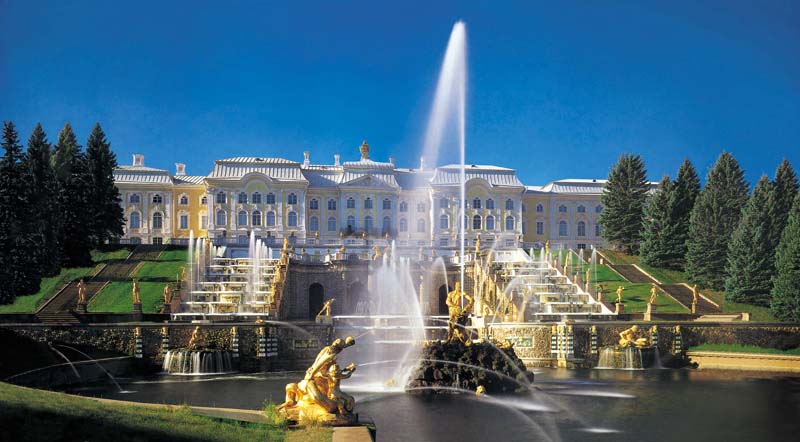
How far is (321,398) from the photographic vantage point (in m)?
14.5

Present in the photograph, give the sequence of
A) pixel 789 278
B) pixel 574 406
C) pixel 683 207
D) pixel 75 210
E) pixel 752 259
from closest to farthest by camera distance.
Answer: pixel 574 406 < pixel 789 278 < pixel 752 259 < pixel 75 210 < pixel 683 207

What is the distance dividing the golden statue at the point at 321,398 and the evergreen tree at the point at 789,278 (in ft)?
111

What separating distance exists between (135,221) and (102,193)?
19.7 meters

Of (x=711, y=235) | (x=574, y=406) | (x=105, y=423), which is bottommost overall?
(x=574, y=406)

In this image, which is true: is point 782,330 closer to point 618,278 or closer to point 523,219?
point 618,278

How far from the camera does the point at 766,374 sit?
3138 centimetres

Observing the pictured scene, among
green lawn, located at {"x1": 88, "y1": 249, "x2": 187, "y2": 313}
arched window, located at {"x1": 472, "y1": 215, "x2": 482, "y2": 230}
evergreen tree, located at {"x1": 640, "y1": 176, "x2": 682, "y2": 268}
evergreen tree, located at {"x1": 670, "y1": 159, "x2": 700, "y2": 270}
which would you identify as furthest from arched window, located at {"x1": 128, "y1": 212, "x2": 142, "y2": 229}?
evergreen tree, located at {"x1": 670, "y1": 159, "x2": 700, "y2": 270}

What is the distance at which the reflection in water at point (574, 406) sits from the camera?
1838 cm

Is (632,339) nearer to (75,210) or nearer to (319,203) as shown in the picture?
(75,210)

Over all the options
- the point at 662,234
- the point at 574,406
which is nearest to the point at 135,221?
the point at 662,234

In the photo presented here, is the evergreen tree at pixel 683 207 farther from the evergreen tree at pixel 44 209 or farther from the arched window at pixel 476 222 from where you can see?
the evergreen tree at pixel 44 209

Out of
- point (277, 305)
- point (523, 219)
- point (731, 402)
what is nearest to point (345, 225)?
point (523, 219)

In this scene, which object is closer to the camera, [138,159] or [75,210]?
[75,210]

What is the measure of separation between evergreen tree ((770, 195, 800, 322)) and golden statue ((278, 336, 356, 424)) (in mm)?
33716
